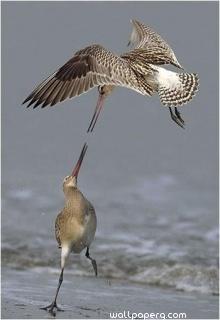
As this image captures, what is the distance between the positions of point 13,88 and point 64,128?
2.07 m

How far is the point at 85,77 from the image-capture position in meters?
8.01

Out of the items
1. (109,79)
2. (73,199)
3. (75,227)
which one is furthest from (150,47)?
(75,227)

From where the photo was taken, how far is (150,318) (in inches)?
291

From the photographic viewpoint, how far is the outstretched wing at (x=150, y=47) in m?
8.73

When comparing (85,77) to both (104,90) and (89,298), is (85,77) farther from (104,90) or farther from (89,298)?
(89,298)

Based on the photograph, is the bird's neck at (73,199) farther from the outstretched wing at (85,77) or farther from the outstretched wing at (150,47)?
the outstretched wing at (150,47)

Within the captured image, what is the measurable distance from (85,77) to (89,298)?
63.2 inches

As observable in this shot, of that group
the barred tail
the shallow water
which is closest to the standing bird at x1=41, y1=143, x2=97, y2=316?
the barred tail

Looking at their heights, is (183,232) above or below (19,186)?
below

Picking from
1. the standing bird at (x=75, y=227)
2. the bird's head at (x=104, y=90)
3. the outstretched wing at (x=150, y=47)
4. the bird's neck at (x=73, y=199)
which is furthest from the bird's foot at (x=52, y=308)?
the outstretched wing at (x=150, y=47)

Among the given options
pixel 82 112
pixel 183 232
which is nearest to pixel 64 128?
pixel 82 112

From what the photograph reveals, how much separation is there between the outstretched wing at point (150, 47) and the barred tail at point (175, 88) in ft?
1.22

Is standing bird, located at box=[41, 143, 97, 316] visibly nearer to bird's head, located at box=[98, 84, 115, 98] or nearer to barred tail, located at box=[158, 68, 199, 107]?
barred tail, located at box=[158, 68, 199, 107]

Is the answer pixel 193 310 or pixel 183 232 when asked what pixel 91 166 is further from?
pixel 193 310
